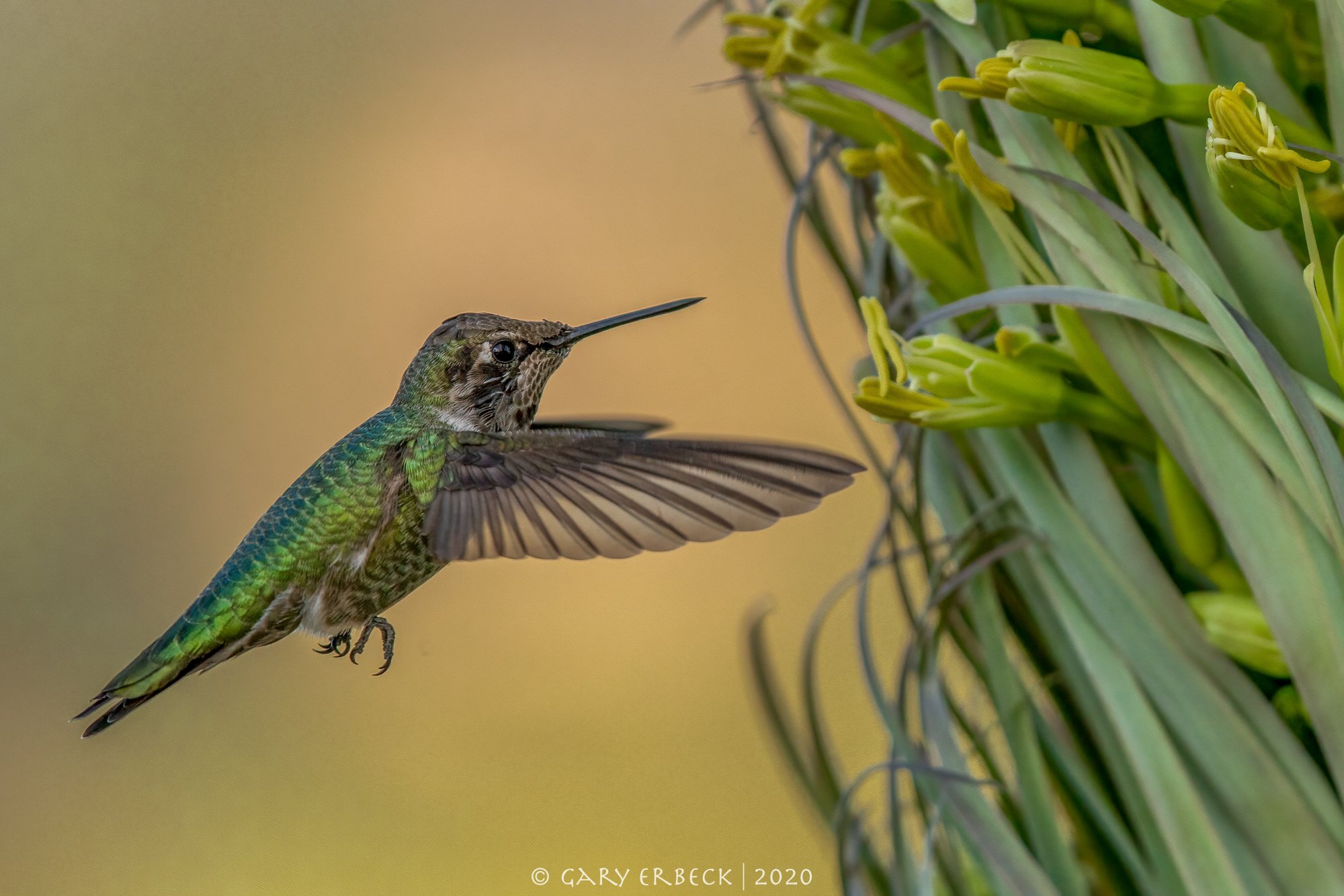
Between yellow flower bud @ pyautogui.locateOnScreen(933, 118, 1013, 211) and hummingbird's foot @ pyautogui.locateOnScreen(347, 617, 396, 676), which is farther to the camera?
hummingbird's foot @ pyautogui.locateOnScreen(347, 617, 396, 676)

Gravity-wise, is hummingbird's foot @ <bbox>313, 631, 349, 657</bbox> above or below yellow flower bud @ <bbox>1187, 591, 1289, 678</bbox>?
above

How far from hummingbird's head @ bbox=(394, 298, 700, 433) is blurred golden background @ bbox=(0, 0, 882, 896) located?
65cm

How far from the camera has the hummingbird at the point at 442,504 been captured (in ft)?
1.98

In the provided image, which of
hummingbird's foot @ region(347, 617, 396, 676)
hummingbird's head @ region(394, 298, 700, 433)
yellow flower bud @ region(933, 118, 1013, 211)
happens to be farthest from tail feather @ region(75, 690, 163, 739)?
yellow flower bud @ region(933, 118, 1013, 211)

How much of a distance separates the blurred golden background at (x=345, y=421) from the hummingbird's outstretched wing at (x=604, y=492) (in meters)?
0.71

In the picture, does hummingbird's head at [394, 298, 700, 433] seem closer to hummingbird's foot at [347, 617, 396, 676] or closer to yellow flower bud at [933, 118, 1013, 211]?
hummingbird's foot at [347, 617, 396, 676]

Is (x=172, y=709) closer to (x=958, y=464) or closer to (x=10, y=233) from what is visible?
(x=10, y=233)

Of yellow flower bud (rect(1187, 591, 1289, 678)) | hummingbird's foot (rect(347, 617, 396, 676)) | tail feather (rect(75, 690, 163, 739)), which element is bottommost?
yellow flower bud (rect(1187, 591, 1289, 678))

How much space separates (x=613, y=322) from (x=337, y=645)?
0.80 feet

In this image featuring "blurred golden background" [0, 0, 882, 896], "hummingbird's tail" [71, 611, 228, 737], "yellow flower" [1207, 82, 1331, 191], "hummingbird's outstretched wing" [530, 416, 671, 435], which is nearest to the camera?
"yellow flower" [1207, 82, 1331, 191]

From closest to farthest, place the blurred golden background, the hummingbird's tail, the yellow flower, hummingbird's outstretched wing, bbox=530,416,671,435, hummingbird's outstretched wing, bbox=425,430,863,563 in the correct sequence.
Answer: the yellow flower, hummingbird's outstretched wing, bbox=425,430,863,563, the hummingbird's tail, hummingbird's outstretched wing, bbox=530,416,671,435, the blurred golden background

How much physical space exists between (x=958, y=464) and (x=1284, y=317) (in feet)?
0.56

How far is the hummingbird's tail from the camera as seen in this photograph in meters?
0.63

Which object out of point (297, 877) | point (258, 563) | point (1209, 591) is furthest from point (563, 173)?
point (1209, 591)
